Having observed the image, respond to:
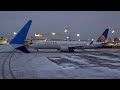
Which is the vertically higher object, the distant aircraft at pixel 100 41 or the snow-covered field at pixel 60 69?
the distant aircraft at pixel 100 41

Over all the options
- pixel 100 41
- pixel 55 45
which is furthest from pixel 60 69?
pixel 100 41

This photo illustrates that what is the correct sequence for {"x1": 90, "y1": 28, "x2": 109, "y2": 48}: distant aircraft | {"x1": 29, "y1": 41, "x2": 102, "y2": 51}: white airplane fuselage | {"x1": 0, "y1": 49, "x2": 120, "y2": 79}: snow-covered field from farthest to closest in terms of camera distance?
{"x1": 90, "y1": 28, "x2": 109, "y2": 48}: distant aircraft → {"x1": 29, "y1": 41, "x2": 102, "y2": 51}: white airplane fuselage → {"x1": 0, "y1": 49, "x2": 120, "y2": 79}: snow-covered field

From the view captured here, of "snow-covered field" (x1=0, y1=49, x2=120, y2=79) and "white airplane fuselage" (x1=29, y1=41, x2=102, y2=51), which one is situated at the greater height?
"white airplane fuselage" (x1=29, y1=41, x2=102, y2=51)

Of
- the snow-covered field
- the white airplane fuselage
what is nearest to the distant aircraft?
the white airplane fuselage

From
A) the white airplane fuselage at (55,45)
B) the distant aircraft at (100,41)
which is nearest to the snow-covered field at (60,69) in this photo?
the white airplane fuselage at (55,45)

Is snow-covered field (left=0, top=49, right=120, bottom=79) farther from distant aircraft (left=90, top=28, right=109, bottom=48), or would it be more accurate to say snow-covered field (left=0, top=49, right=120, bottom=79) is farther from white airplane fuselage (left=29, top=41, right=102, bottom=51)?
distant aircraft (left=90, top=28, right=109, bottom=48)

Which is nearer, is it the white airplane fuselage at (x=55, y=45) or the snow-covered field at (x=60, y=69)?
the snow-covered field at (x=60, y=69)

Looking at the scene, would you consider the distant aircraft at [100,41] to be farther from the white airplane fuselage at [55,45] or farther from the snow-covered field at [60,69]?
the snow-covered field at [60,69]

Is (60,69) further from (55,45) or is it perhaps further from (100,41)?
(100,41)

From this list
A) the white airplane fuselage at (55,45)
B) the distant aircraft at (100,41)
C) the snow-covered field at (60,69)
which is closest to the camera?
the snow-covered field at (60,69)
